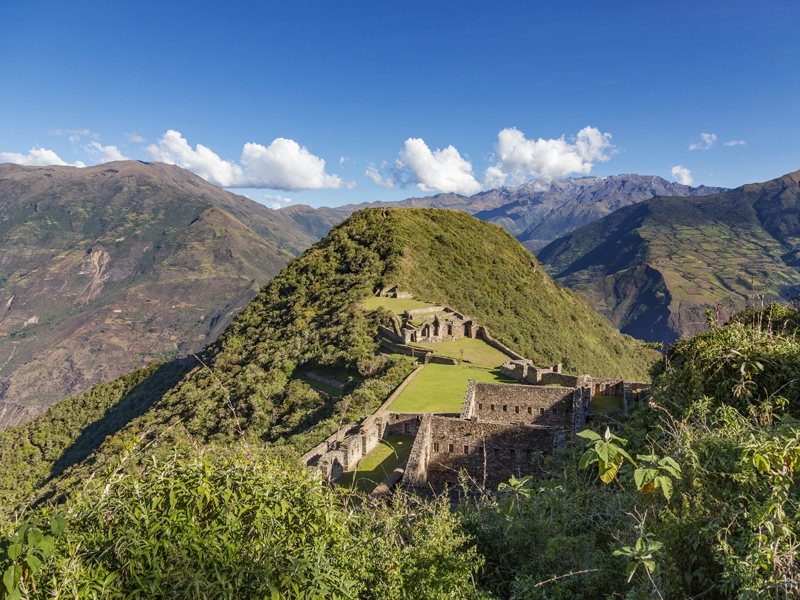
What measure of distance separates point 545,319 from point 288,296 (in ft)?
114

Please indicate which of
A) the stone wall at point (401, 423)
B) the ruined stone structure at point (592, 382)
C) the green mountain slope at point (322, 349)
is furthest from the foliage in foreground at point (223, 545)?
the green mountain slope at point (322, 349)

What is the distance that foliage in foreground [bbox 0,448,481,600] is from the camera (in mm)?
4359

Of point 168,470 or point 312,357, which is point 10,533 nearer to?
point 168,470

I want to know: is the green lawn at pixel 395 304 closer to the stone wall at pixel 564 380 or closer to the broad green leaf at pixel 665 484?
the stone wall at pixel 564 380

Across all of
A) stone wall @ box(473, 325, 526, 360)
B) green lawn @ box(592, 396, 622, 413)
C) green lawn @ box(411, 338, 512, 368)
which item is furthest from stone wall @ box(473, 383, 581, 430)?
stone wall @ box(473, 325, 526, 360)

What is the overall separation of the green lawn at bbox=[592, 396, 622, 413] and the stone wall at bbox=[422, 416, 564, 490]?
3.75 meters

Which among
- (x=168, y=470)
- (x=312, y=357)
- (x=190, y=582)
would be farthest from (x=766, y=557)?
(x=312, y=357)

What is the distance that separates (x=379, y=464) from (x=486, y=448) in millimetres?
4426

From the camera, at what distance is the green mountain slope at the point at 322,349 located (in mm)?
31250

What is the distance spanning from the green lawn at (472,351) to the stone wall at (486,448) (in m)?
16.0

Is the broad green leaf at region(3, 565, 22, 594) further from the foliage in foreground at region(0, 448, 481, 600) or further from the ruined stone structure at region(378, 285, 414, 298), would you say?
the ruined stone structure at region(378, 285, 414, 298)

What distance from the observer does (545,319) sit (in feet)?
211

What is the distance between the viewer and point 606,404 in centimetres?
1680

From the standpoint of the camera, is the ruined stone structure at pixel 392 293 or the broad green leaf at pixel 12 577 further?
the ruined stone structure at pixel 392 293
